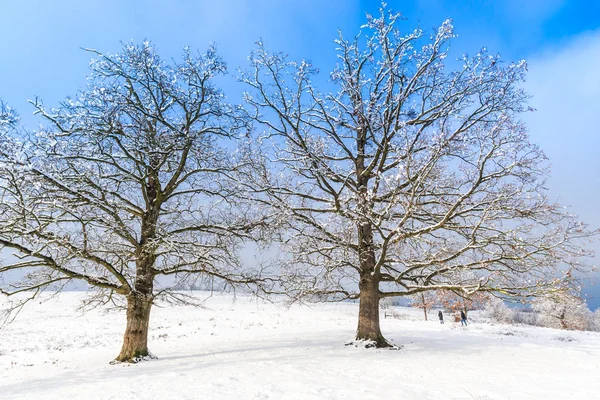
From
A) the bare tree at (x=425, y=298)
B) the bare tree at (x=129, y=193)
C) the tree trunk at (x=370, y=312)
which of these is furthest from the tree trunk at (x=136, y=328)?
the bare tree at (x=425, y=298)

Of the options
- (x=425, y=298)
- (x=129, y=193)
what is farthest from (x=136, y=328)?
(x=425, y=298)

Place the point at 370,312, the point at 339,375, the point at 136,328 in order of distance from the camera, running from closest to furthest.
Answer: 1. the point at 339,375
2. the point at 136,328
3. the point at 370,312

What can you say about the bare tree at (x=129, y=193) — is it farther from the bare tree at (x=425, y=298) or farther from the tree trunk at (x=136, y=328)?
the bare tree at (x=425, y=298)

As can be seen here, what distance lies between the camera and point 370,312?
10.7 metres

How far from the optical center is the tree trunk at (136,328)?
31.3 feet

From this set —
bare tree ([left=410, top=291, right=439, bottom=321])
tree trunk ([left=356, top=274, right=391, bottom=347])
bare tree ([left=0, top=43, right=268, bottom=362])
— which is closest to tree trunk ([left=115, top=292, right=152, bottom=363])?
bare tree ([left=0, top=43, right=268, bottom=362])

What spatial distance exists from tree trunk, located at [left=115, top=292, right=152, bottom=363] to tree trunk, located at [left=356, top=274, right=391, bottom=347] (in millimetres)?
6273

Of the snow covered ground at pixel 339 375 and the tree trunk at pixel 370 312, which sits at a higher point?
the tree trunk at pixel 370 312

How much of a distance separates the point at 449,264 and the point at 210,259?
7124 millimetres

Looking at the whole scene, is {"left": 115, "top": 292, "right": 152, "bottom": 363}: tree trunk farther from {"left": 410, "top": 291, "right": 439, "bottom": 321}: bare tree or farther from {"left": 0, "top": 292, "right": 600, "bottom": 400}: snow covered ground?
{"left": 410, "top": 291, "right": 439, "bottom": 321}: bare tree

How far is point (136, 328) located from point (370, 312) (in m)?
6.84

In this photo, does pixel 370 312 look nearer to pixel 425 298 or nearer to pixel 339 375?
pixel 339 375

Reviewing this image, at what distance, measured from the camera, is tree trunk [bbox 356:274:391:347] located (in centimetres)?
1062

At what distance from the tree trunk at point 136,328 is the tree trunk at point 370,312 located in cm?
627
